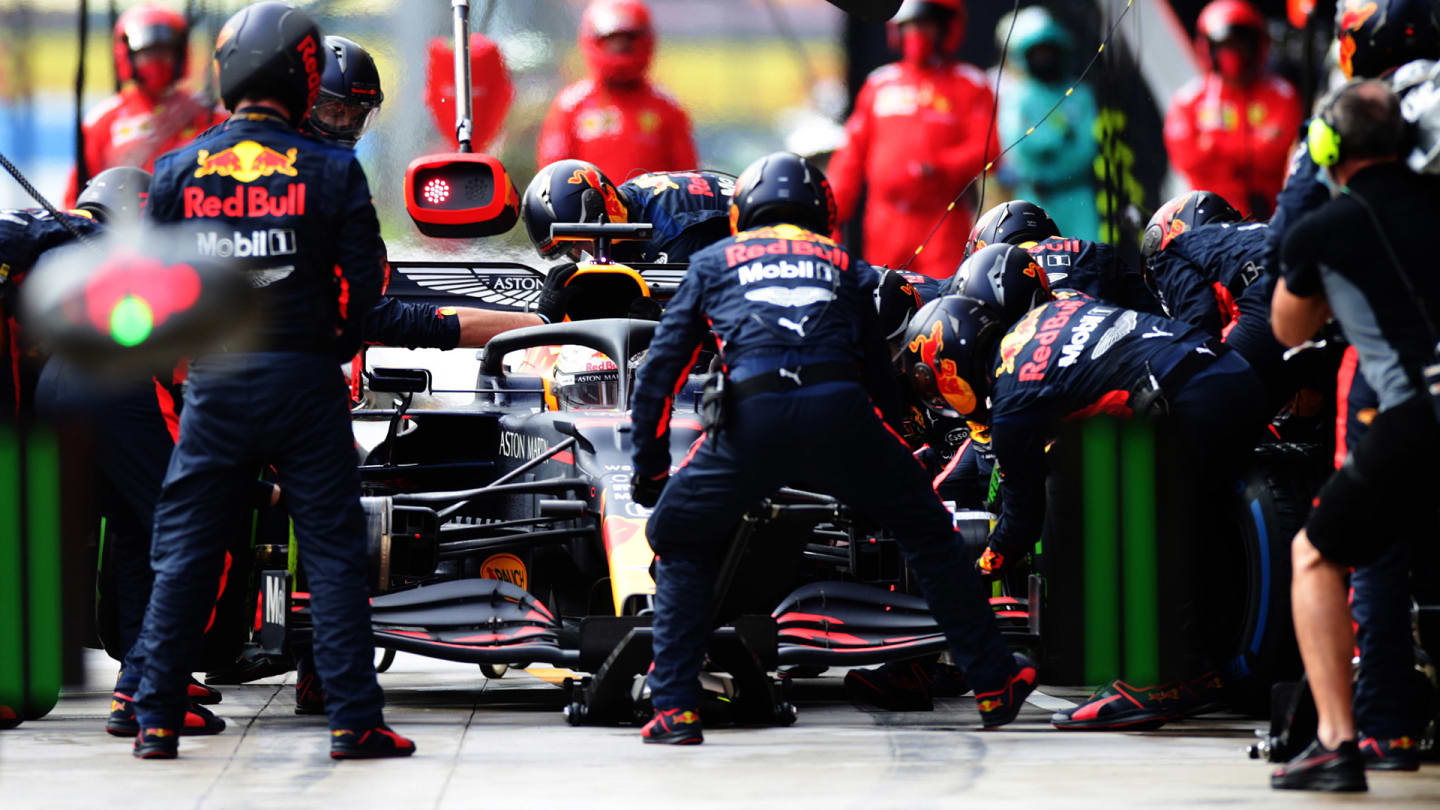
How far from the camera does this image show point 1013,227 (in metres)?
8.82

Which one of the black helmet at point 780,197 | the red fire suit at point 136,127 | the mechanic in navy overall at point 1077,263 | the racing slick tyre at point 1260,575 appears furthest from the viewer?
the red fire suit at point 136,127

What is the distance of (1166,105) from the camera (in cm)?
1401

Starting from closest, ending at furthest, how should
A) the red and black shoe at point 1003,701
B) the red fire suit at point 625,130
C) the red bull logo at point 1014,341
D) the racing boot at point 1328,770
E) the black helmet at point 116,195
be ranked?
1. the racing boot at point 1328,770
2. the red and black shoe at point 1003,701
3. the red bull logo at point 1014,341
4. the black helmet at point 116,195
5. the red fire suit at point 625,130

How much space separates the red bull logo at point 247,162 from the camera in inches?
209

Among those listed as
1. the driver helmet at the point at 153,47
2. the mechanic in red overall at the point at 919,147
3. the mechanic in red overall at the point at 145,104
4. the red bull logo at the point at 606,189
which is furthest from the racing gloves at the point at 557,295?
the driver helmet at the point at 153,47

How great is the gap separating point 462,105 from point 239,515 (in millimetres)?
4218

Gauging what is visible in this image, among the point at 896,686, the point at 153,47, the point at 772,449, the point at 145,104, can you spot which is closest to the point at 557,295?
the point at 896,686

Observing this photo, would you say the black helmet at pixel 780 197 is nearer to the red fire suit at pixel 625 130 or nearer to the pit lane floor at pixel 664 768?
the pit lane floor at pixel 664 768

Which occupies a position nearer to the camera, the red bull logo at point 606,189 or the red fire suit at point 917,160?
the red bull logo at point 606,189

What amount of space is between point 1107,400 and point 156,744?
3177 mm

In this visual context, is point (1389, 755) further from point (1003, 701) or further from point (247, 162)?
point (247, 162)

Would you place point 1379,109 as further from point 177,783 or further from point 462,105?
point 462,105

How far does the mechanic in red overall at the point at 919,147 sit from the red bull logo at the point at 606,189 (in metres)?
6.20

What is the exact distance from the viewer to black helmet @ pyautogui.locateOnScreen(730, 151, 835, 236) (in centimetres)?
598
